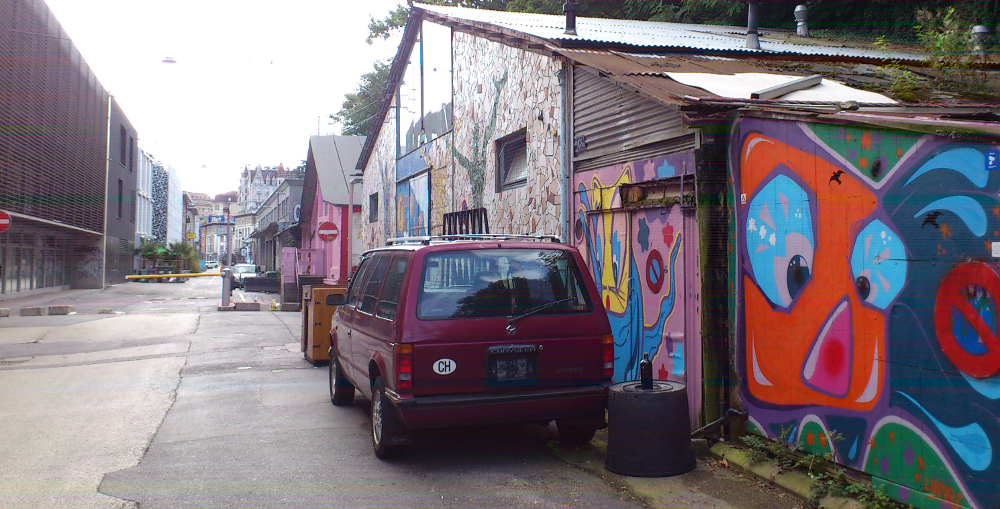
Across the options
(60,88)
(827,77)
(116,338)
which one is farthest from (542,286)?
(60,88)

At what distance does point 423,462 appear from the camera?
6.13m

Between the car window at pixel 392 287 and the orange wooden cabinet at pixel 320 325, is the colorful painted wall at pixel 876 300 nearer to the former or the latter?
the car window at pixel 392 287

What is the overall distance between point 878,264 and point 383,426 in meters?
3.71

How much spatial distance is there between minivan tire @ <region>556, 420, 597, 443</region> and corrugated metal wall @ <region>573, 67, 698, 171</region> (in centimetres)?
260

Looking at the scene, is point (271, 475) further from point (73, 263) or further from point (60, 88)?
point (73, 263)

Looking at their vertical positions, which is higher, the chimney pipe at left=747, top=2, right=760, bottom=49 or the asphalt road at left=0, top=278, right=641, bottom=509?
the chimney pipe at left=747, top=2, right=760, bottom=49

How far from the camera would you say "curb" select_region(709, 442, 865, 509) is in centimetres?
476

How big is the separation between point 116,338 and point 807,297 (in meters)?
14.4

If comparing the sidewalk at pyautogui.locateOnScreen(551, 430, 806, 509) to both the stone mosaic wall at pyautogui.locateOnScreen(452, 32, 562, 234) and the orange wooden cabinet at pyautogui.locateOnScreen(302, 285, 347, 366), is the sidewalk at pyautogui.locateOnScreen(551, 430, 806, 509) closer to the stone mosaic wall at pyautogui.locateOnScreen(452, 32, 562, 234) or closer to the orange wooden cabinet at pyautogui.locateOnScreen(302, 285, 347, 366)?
the stone mosaic wall at pyautogui.locateOnScreen(452, 32, 562, 234)

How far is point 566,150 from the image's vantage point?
10.0 m

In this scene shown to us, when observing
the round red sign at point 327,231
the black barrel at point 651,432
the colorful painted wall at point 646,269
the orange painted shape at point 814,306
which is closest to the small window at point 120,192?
the round red sign at point 327,231

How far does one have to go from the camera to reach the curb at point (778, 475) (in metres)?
4.76

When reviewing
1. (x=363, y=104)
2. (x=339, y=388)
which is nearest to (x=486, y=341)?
(x=339, y=388)

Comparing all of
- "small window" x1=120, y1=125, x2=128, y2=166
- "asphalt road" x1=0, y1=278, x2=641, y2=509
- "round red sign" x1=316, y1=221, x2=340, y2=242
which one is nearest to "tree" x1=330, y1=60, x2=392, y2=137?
"small window" x1=120, y1=125, x2=128, y2=166
